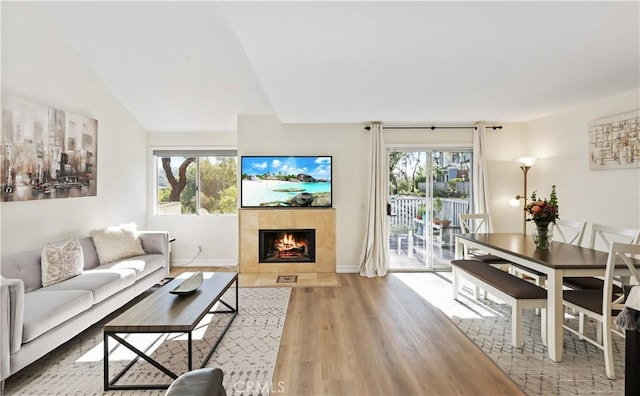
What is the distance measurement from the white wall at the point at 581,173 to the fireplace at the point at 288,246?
11.8 ft

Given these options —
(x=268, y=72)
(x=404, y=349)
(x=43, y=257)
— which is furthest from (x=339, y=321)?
(x=43, y=257)

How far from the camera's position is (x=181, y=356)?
242 cm

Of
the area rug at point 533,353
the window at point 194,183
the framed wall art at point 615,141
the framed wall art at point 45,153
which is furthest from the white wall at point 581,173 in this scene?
the framed wall art at point 45,153

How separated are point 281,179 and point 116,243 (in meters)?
2.39

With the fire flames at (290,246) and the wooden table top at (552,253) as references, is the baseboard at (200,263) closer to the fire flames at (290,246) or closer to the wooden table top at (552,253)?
the fire flames at (290,246)

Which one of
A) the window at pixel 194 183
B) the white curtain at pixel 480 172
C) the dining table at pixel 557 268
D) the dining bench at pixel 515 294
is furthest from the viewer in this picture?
the window at pixel 194 183

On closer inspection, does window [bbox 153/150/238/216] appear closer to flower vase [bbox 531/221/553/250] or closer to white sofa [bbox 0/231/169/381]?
white sofa [bbox 0/231/169/381]

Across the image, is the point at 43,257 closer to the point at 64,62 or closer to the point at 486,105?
the point at 64,62

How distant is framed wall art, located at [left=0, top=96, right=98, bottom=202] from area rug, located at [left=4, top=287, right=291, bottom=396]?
1.62m

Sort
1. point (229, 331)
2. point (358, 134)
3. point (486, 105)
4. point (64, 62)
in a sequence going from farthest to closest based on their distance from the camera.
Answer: point (358, 134)
point (486, 105)
point (64, 62)
point (229, 331)

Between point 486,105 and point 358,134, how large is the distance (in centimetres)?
186

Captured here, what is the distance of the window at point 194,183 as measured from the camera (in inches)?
207

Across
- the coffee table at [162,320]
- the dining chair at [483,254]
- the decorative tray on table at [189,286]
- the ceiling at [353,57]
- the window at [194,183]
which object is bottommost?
the coffee table at [162,320]

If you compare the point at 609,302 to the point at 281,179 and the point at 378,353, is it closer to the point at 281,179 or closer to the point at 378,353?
the point at 378,353
